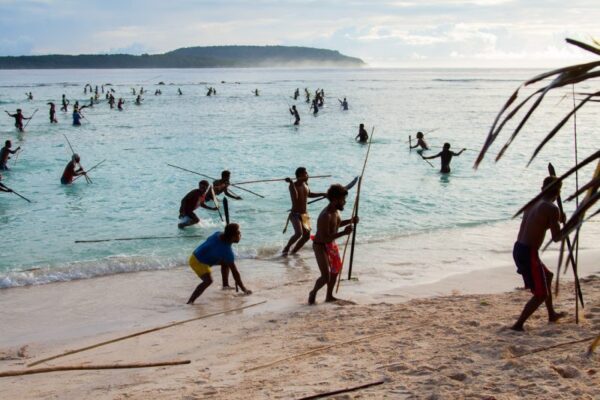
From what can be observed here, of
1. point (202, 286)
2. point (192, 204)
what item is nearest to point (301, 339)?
point (202, 286)

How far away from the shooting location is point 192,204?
45.9 ft

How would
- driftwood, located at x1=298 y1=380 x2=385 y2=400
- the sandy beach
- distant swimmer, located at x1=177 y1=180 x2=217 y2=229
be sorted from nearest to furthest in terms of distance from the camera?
driftwood, located at x1=298 y1=380 x2=385 y2=400, the sandy beach, distant swimmer, located at x1=177 y1=180 x2=217 y2=229

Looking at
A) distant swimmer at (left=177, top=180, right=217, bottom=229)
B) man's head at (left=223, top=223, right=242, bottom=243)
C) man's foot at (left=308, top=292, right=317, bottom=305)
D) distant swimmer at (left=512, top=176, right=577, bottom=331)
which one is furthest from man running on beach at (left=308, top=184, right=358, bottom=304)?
distant swimmer at (left=177, top=180, right=217, bottom=229)

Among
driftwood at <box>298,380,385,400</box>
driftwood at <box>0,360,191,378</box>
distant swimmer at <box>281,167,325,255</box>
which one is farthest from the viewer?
distant swimmer at <box>281,167,325,255</box>

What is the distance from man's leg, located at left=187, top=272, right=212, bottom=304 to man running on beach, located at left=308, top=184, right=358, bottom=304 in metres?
1.50

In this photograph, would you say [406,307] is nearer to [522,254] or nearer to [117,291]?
[522,254]

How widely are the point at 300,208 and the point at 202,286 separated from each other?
2.92 meters

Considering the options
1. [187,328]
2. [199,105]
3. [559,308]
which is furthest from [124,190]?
[199,105]

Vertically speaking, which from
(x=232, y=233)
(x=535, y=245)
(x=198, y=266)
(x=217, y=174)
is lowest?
(x=217, y=174)

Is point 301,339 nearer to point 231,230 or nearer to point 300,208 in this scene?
point 231,230

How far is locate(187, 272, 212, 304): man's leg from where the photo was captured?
28.7 feet

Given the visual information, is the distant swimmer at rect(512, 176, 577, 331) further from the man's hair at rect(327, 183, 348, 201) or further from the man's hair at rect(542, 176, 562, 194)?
the man's hair at rect(327, 183, 348, 201)

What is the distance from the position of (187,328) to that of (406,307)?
2.65m

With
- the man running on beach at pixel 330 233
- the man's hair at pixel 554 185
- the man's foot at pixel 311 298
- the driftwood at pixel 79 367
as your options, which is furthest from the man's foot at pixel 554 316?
the driftwood at pixel 79 367
